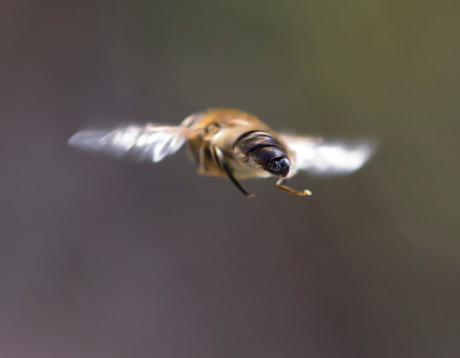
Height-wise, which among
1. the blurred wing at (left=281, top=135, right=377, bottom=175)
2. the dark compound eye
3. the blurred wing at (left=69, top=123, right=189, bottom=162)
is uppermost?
the blurred wing at (left=281, top=135, right=377, bottom=175)

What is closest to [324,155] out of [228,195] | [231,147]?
[231,147]

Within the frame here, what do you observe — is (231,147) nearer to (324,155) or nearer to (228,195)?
(324,155)

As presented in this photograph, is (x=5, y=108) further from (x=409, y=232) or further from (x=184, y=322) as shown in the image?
(x=409, y=232)

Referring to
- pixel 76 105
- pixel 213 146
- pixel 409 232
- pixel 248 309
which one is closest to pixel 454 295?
pixel 409 232

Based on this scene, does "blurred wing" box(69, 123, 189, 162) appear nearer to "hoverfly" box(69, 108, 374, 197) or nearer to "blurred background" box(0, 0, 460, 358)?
"hoverfly" box(69, 108, 374, 197)

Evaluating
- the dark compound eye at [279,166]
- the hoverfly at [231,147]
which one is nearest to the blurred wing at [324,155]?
the hoverfly at [231,147]

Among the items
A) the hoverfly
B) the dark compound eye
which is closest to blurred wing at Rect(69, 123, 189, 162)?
the hoverfly
